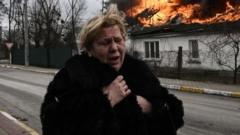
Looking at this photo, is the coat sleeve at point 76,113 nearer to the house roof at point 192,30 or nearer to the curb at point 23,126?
the curb at point 23,126

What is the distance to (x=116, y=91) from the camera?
254 centimetres

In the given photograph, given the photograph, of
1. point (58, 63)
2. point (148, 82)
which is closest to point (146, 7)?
point (58, 63)

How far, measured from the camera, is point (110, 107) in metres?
2.50

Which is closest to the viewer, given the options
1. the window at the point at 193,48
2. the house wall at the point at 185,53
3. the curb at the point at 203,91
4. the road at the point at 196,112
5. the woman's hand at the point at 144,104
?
the woman's hand at the point at 144,104

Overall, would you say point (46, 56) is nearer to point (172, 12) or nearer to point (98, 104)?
point (172, 12)

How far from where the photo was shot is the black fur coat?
2.48 meters

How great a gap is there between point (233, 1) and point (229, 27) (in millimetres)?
9691

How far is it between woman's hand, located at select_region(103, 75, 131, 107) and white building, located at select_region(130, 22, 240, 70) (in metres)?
23.3

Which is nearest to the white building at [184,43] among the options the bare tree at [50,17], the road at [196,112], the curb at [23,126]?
the road at [196,112]

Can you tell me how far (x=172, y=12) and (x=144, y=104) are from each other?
1559 inches

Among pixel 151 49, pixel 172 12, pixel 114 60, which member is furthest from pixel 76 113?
pixel 172 12

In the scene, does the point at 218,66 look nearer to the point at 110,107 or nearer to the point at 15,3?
the point at 110,107

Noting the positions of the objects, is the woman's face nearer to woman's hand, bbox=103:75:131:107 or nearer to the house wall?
woman's hand, bbox=103:75:131:107

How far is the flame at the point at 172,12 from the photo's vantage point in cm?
3475
